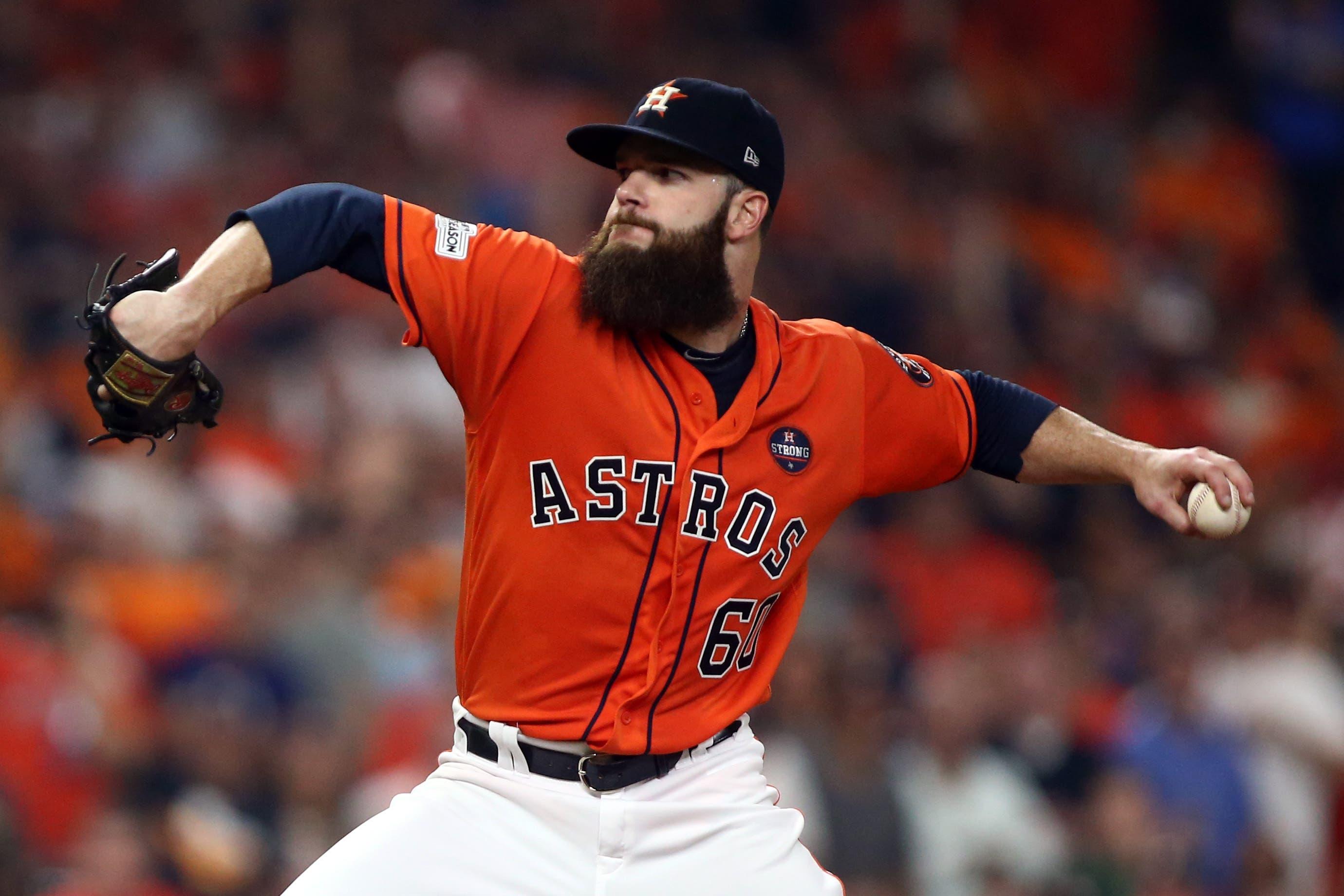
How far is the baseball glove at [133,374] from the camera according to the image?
2.65 m

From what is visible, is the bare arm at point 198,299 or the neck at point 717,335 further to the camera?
the neck at point 717,335

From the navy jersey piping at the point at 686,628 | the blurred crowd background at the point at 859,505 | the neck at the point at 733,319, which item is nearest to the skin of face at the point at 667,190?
the neck at the point at 733,319

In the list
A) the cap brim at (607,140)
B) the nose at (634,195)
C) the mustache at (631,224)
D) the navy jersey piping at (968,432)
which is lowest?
the navy jersey piping at (968,432)

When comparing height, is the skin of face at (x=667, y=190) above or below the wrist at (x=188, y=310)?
above

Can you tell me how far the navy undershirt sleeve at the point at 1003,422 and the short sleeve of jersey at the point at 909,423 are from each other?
0.09ft

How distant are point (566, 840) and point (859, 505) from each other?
15.0ft

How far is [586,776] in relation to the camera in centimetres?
309

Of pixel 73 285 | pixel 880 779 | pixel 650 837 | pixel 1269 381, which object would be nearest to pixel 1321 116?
pixel 1269 381

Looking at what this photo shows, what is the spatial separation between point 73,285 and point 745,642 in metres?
4.94

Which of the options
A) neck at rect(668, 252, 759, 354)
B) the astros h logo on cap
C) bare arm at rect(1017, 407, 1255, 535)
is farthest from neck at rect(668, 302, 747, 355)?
bare arm at rect(1017, 407, 1255, 535)

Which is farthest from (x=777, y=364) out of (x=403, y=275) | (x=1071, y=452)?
(x=403, y=275)

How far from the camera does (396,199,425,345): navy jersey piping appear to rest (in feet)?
9.80

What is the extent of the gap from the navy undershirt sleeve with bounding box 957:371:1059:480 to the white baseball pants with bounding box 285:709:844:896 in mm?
908

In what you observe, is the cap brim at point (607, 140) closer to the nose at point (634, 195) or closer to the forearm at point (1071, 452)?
the nose at point (634, 195)
